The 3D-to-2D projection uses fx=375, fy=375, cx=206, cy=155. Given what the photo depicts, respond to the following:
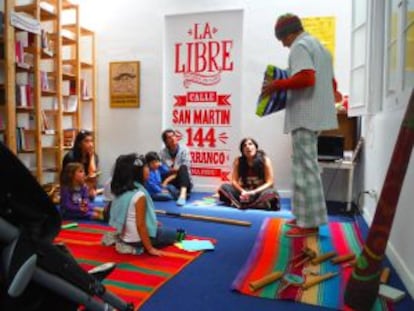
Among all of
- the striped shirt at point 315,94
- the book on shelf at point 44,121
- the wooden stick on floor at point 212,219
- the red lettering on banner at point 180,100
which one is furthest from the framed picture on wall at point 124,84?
the striped shirt at point 315,94

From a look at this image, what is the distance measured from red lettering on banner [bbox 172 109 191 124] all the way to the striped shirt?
2489 mm

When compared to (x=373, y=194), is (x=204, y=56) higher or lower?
Result: higher

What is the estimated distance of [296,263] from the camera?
2064mm

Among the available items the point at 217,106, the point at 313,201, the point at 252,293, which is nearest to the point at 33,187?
the point at 252,293

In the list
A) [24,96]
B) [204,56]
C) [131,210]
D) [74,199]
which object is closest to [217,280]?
[131,210]

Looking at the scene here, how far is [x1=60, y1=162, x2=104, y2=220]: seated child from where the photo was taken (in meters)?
3.07

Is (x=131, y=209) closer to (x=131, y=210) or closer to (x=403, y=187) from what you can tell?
(x=131, y=210)

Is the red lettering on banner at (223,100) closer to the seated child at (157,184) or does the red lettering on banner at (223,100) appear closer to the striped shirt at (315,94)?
the seated child at (157,184)

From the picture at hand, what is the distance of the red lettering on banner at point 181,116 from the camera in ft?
15.7

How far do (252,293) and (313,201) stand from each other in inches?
36.0

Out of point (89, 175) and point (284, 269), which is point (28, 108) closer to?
point (89, 175)

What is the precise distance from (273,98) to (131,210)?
47.1 inches

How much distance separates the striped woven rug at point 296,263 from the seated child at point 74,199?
1.41 meters

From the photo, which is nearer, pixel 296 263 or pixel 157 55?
pixel 296 263
